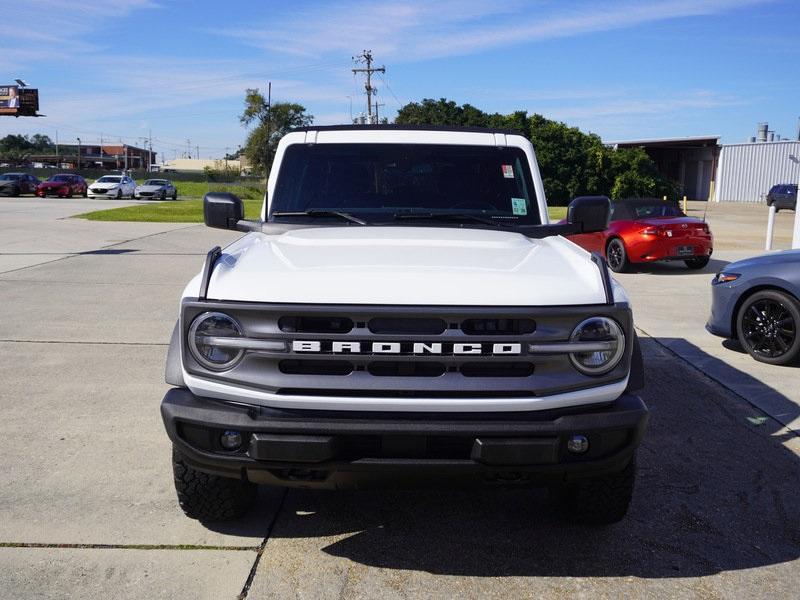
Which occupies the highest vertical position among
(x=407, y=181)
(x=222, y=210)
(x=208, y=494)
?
(x=407, y=181)

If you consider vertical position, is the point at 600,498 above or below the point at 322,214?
below

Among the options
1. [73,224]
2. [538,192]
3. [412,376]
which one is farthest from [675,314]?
[73,224]

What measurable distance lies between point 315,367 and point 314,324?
0.17m

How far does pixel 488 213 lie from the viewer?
459 cm

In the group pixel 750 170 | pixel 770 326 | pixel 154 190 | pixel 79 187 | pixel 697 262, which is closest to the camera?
pixel 770 326

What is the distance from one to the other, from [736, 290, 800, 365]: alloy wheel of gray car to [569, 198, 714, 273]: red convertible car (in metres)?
6.04

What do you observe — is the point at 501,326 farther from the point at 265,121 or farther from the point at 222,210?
the point at 265,121

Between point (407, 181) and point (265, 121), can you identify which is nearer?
point (407, 181)

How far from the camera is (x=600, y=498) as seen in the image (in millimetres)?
3682

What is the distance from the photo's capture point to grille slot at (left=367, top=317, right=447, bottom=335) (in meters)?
3.10

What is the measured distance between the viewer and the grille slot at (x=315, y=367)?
311 cm

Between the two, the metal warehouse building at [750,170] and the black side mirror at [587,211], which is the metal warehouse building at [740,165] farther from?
the black side mirror at [587,211]

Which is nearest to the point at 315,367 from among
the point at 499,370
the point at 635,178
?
the point at 499,370

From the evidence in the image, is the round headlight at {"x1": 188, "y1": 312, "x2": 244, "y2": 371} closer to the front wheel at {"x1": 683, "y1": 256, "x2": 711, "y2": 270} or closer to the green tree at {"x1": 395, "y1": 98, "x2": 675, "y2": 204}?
the front wheel at {"x1": 683, "y1": 256, "x2": 711, "y2": 270}
